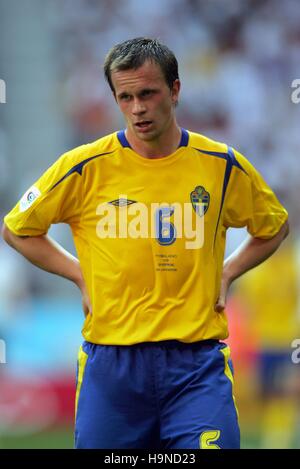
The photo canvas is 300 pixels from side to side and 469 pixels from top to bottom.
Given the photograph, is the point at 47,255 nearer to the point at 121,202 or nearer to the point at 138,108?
the point at 121,202

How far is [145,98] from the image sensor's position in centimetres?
406

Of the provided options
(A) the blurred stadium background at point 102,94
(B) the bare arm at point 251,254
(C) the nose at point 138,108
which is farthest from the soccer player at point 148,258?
(A) the blurred stadium background at point 102,94

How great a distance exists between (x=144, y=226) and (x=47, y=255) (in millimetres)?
564

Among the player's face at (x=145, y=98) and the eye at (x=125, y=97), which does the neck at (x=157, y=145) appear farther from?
the eye at (x=125, y=97)

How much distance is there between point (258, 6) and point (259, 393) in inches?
188

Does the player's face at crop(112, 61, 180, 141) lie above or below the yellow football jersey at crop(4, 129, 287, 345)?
above

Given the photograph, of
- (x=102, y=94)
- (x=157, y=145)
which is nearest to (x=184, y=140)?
(x=157, y=145)

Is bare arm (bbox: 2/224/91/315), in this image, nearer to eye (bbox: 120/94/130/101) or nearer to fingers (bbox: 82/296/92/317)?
fingers (bbox: 82/296/92/317)

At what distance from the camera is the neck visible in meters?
4.21

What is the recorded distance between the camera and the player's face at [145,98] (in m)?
4.05

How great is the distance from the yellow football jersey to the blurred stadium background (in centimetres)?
477

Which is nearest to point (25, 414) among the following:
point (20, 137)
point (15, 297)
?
point (15, 297)

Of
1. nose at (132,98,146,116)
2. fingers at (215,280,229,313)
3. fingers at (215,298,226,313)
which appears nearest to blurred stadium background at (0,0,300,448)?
fingers at (215,280,229,313)

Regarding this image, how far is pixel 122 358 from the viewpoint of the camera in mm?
4090
